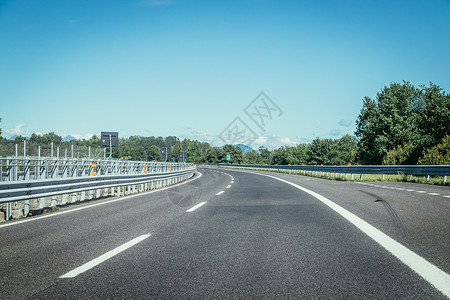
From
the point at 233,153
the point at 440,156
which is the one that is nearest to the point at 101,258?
the point at 440,156

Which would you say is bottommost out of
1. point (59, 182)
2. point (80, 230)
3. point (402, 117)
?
point (80, 230)

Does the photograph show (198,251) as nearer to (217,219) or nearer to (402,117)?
(217,219)

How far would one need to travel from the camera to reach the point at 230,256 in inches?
177

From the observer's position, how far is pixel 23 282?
3619 millimetres

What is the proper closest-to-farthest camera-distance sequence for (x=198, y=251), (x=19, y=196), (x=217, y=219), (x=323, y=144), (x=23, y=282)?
(x=23, y=282) → (x=198, y=251) → (x=217, y=219) → (x=19, y=196) → (x=323, y=144)

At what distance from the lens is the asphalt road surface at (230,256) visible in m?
3.31

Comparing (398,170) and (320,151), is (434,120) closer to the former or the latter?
(398,170)

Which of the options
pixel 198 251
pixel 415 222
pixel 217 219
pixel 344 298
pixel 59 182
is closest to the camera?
pixel 344 298

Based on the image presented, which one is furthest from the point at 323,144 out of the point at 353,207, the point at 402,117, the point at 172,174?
the point at 353,207

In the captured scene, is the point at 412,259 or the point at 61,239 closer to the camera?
the point at 412,259

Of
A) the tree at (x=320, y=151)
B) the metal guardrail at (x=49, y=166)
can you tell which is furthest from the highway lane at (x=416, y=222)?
the tree at (x=320, y=151)

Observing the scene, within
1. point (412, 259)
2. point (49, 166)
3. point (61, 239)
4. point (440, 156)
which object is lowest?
point (61, 239)

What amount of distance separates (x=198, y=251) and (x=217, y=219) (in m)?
2.72

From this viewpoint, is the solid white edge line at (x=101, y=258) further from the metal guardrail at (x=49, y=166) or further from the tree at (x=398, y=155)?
the tree at (x=398, y=155)
